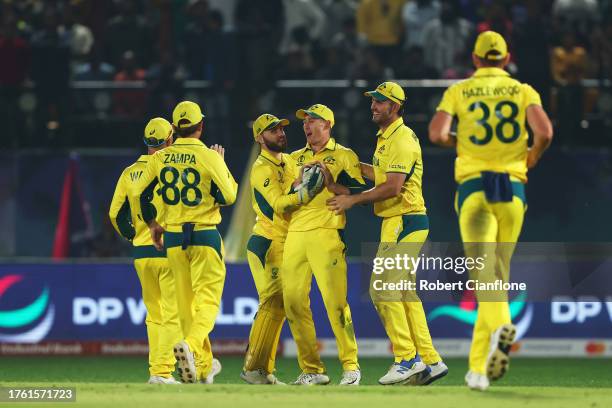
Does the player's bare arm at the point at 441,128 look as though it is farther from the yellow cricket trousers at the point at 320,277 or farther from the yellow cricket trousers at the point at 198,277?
the yellow cricket trousers at the point at 198,277

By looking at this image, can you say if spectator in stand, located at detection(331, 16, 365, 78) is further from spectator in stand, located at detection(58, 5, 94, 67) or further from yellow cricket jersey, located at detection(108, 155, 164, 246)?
yellow cricket jersey, located at detection(108, 155, 164, 246)

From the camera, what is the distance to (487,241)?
10453 mm

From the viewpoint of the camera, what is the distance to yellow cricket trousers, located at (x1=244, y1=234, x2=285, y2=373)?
42.4 feet

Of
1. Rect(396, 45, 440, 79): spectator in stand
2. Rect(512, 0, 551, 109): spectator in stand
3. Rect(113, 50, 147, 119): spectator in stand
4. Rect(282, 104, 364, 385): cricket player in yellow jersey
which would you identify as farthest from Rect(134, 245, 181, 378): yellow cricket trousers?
Rect(396, 45, 440, 79): spectator in stand

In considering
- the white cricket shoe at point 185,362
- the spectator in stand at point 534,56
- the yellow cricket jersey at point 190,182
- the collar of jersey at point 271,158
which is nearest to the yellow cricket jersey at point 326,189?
the collar of jersey at point 271,158

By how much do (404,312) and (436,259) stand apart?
3.46 m

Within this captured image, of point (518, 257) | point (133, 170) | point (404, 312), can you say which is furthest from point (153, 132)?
point (518, 257)

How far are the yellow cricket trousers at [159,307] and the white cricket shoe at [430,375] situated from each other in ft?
7.48

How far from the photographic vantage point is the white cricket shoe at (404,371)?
40.5 ft

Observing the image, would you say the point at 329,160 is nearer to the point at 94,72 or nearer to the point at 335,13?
the point at 94,72

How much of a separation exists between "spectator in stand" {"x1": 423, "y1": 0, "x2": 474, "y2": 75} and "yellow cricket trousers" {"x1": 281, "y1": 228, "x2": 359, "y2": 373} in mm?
8842

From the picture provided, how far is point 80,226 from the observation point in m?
19.5

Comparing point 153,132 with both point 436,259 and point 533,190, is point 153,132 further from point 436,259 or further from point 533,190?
point 533,190

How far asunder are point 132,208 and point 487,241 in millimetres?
4181
